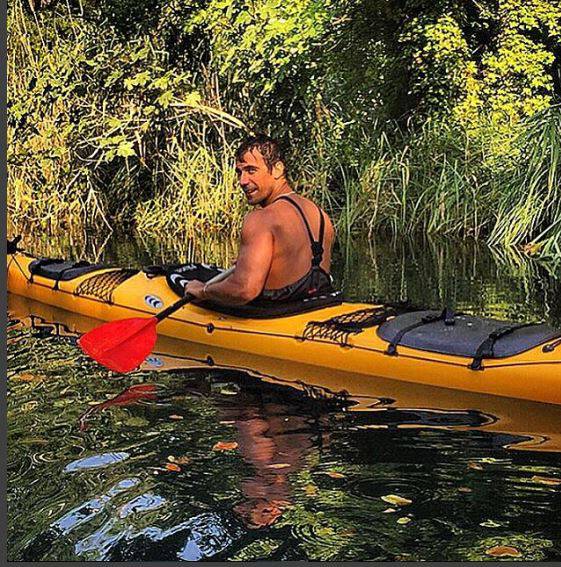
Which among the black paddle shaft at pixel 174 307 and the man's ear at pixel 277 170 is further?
the black paddle shaft at pixel 174 307

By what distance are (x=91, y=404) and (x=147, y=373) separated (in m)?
0.63

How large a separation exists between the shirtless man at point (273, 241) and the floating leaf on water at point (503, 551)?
2.32 m

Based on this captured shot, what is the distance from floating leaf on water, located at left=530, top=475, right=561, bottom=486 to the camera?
332cm

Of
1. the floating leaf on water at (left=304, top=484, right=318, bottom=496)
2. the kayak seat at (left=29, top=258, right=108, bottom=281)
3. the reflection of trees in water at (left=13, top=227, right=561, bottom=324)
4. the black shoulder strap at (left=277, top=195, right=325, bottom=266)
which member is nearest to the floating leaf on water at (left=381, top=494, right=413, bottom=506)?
the floating leaf on water at (left=304, top=484, right=318, bottom=496)

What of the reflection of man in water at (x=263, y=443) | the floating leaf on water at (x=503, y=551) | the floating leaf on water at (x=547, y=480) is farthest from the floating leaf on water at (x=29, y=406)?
the floating leaf on water at (x=503, y=551)

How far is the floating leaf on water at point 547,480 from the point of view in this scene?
332 cm

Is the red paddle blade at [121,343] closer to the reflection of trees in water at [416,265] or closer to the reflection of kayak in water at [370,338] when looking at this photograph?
the reflection of kayak in water at [370,338]

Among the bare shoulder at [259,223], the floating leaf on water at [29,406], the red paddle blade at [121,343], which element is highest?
the bare shoulder at [259,223]

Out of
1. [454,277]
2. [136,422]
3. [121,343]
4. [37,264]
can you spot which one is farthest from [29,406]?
[454,277]

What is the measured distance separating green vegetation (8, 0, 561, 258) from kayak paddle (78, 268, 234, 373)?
5618mm

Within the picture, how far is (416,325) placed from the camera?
15.4 ft

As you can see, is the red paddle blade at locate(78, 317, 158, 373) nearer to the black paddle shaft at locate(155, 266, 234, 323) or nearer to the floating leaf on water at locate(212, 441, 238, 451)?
the black paddle shaft at locate(155, 266, 234, 323)

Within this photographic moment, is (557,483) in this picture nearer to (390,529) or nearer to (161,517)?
(390,529)

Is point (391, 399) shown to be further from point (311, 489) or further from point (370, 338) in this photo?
point (311, 489)
